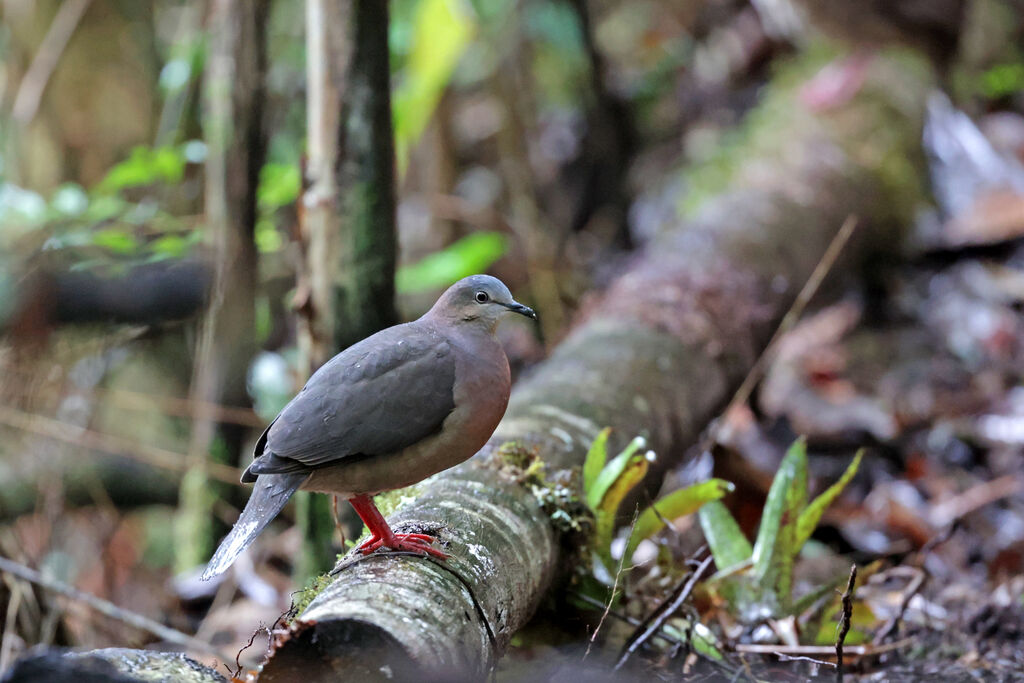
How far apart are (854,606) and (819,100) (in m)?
4.88

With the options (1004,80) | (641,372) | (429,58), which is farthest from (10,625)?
(1004,80)

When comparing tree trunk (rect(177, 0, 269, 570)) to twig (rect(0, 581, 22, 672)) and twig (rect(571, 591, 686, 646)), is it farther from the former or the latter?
twig (rect(571, 591, 686, 646))

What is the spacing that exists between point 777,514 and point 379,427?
1.42m

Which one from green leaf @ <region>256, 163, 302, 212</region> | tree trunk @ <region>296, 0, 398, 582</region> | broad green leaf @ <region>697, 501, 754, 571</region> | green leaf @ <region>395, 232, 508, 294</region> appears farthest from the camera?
green leaf @ <region>395, 232, 508, 294</region>

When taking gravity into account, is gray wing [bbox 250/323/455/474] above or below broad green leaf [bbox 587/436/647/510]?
above

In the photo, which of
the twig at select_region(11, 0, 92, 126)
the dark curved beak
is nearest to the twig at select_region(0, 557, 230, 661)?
the dark curved beak

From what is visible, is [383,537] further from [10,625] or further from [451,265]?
[451,265]

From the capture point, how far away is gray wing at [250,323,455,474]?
2375mm

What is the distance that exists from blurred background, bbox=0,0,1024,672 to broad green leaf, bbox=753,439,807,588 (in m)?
0.54

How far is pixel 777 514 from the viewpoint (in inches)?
120

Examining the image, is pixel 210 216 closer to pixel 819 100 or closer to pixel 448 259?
pixel 448 259

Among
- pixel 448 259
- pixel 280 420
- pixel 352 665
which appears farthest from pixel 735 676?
pixel 448 259

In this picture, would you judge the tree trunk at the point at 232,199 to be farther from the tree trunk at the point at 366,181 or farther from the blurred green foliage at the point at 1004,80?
the blurred green foliage at the point at 1004,80

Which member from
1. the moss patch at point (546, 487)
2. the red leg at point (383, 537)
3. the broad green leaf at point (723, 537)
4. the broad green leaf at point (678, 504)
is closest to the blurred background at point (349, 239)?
the broad green leaf at point (723, 537)
